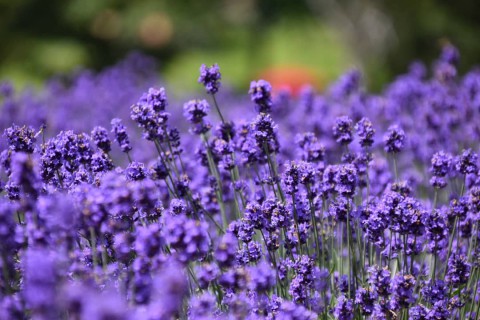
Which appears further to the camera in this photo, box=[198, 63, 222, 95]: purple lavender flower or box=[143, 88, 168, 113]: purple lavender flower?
box=[198, 63, 222, 95]: purple lavender flower

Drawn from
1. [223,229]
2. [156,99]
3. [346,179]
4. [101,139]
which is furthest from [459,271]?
[101,139]

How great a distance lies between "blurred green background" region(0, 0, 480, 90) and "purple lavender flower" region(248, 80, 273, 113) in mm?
6537

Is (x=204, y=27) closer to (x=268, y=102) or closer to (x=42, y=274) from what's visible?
(x=268, y=102)

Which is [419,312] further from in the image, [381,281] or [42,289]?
[42,289]

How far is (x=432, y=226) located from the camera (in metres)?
2.45

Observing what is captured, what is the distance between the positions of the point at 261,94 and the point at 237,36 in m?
13.4

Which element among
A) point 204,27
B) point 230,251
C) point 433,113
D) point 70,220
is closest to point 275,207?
point 230,251

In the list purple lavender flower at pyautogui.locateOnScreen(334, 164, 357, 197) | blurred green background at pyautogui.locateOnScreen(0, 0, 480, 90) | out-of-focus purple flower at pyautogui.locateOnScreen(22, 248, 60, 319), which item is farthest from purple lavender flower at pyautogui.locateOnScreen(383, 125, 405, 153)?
blurred green background at pyautogui.locateOnScreen(0, 0, 480, 90)

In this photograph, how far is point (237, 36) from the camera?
16.0 metres

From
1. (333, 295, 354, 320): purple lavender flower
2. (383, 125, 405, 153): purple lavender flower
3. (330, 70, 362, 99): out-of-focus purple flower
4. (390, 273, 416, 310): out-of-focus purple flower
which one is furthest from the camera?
(330, 70, 362, 99): out-of-focus purple flower

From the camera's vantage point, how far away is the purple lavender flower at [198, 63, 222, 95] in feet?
9.10

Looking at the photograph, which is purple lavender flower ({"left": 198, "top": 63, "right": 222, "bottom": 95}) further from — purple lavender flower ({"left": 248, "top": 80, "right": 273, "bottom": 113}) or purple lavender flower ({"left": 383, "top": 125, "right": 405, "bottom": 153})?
purple lavender flower ({"left": 383, "top": 125, "right": 405, "bottom": 153})

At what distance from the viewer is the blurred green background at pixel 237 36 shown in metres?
9.03

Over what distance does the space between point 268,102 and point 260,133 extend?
353 millimetres
